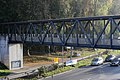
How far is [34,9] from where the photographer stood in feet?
171

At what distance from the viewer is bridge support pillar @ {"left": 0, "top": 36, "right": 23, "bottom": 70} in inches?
1809

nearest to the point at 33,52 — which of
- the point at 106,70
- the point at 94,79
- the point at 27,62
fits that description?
the point at 27,62

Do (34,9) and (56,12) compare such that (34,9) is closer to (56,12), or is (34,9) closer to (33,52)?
(56,12)

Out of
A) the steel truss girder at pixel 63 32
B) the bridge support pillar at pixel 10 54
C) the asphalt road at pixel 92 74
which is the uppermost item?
the steel truss girder at pixel 63 32

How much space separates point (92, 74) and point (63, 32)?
9280 mm

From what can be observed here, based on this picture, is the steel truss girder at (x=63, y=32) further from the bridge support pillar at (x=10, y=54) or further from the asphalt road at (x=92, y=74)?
the asphalt road at (x=92, y=74)

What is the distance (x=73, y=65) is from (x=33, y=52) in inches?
567

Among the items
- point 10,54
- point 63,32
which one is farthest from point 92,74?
point 10,54

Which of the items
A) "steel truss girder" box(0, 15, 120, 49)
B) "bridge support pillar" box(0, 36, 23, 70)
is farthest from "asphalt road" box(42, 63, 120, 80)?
"bridge support pillar" box(0, 36, 23, 70)

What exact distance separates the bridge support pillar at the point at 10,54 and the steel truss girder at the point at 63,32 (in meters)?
1.01

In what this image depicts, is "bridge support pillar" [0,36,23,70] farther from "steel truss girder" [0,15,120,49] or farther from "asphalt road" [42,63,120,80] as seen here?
"asphalt road" [42,63,120,80]

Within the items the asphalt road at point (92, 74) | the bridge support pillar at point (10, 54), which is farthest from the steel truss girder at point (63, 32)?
the asphalt road at point (92, 74)

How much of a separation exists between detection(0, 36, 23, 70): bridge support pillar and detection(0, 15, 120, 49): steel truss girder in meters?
1.01

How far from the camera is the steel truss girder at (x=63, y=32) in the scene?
31.3 m
